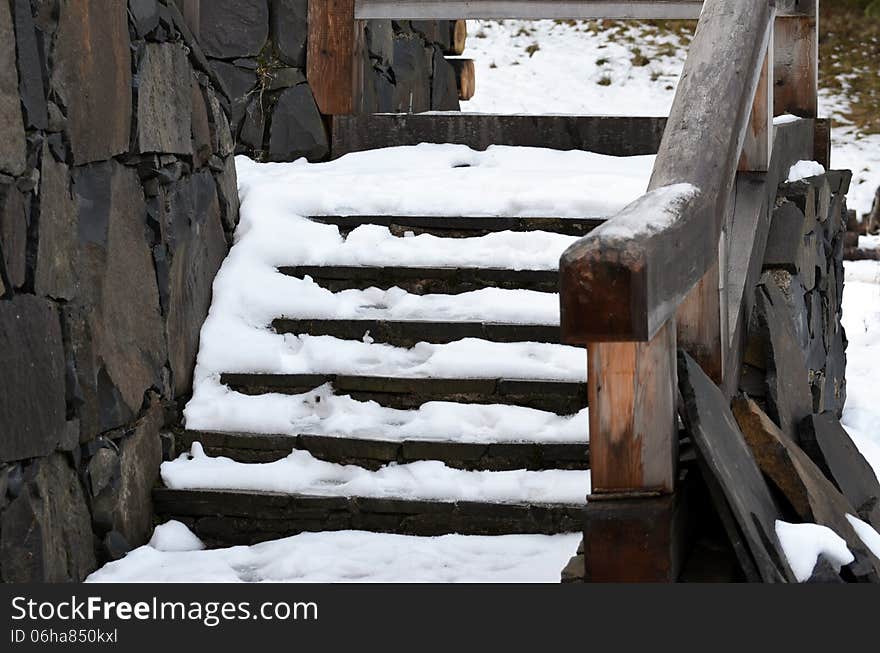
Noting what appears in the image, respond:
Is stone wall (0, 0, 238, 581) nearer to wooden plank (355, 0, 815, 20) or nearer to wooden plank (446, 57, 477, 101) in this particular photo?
wooden plank (355, 0, 815, 20)

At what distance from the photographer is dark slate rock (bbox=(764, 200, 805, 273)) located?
13.5 ft

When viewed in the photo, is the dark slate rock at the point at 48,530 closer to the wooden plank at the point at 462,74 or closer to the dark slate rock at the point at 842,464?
the dark slate rock at the point at 842,464

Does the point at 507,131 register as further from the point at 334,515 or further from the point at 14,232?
the point at 14,232

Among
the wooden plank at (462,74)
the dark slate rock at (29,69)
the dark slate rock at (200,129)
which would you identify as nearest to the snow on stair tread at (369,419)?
the dark slate rock at (200,129)

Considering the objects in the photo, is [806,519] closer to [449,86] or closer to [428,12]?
[428,12]

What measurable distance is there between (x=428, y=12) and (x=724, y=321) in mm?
3095

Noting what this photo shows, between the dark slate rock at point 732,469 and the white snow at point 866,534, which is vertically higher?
the dark slate rock at point 732,469

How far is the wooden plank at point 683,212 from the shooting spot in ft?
7.17

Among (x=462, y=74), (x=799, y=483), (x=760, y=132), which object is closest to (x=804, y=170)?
(x=760, y=132)

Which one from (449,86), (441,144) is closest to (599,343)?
(441,144)

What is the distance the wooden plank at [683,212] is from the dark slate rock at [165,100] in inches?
62.2

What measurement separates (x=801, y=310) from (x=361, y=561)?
6.76 feet

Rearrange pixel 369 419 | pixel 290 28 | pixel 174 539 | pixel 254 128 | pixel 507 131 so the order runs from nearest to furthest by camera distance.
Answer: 1. pixel 174 539
2. pixel 369 419
3. pixel 507 131
4. pixel 290 28
5. pixel 254 128

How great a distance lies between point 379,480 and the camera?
3.58m
